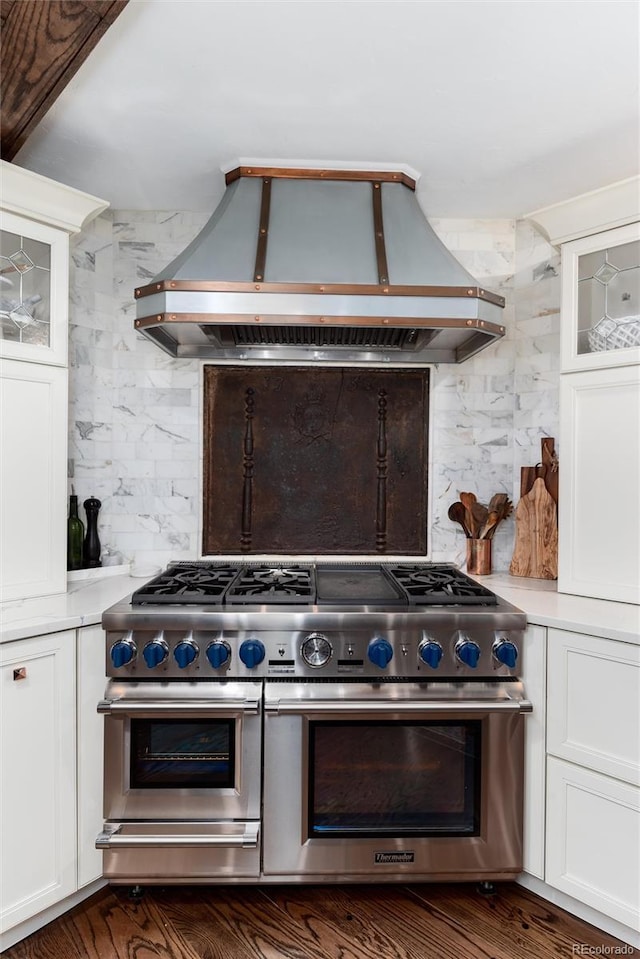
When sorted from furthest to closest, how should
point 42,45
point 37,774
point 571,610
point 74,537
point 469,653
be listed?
point 74,537, point 571,610, point 469,653, point 37,774, point 42,45

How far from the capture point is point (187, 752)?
1760 millimetres

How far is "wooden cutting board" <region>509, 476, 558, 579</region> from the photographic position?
7.71ft

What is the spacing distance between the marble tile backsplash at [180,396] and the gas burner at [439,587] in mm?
276

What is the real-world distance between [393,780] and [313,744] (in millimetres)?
282

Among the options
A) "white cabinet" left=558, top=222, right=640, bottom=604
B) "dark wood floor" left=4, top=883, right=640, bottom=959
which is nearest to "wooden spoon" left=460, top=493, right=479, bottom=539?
"white cabinet" left=558, top=222, right=640, bottom=604

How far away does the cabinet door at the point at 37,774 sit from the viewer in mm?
1563

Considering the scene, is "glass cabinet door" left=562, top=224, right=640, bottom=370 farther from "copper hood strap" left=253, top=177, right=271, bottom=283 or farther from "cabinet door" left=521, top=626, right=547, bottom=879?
"copper hood strap" left=253, top=177, right=271, bottom=283

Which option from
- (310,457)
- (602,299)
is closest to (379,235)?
(602,299)

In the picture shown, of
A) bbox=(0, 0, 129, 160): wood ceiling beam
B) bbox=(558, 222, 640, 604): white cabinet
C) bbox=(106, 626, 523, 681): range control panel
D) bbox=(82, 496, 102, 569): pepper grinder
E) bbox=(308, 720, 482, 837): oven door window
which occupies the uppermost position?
bbox=(0, 0, 129, 160): wood ceiling beam

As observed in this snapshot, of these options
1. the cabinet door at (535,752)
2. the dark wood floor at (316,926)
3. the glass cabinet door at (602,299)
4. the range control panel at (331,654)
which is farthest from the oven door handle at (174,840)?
the glass cabinet door at (602,299)

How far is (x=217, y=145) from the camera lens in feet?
6.48

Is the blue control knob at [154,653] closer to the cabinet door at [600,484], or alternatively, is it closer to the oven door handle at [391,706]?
the oven door handle at [391,706]

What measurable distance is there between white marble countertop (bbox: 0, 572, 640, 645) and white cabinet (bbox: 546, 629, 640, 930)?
0.13 ft

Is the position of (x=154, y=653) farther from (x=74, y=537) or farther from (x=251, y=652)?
(x=74, y=537)
